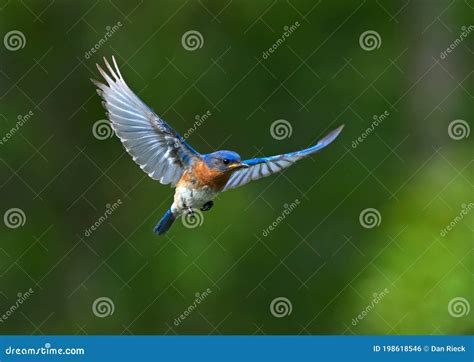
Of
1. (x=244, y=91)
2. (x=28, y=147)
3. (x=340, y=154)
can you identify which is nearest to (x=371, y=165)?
(x=340, y=154)

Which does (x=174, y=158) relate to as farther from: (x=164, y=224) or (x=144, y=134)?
(x=164, y=224)

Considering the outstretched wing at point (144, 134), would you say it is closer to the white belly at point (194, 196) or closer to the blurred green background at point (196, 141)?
the white belly at point (194, 196)

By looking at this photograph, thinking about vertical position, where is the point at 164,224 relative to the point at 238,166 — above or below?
below

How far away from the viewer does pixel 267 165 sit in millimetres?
4391

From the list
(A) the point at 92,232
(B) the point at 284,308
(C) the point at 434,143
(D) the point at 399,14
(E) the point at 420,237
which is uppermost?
(D) the point at 399,14

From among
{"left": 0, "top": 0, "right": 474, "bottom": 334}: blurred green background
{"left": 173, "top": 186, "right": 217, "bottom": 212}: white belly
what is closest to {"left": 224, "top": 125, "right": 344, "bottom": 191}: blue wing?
{"left": 173, "top": 186, "right": 217, "bottom": 212}: white belly

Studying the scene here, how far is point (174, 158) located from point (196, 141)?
4.46 m

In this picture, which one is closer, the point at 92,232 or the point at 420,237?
the point at 420,237

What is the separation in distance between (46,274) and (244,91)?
8.32 feet

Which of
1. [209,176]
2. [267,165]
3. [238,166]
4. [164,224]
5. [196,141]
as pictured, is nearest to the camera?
[238,166]

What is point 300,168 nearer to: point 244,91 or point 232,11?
point 244,91

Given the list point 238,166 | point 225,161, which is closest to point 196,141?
point 225,161

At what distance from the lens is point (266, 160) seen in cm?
420

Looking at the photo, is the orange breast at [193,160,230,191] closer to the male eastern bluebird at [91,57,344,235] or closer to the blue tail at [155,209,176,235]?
the male eastern bluebird at [91,57,344,235]
